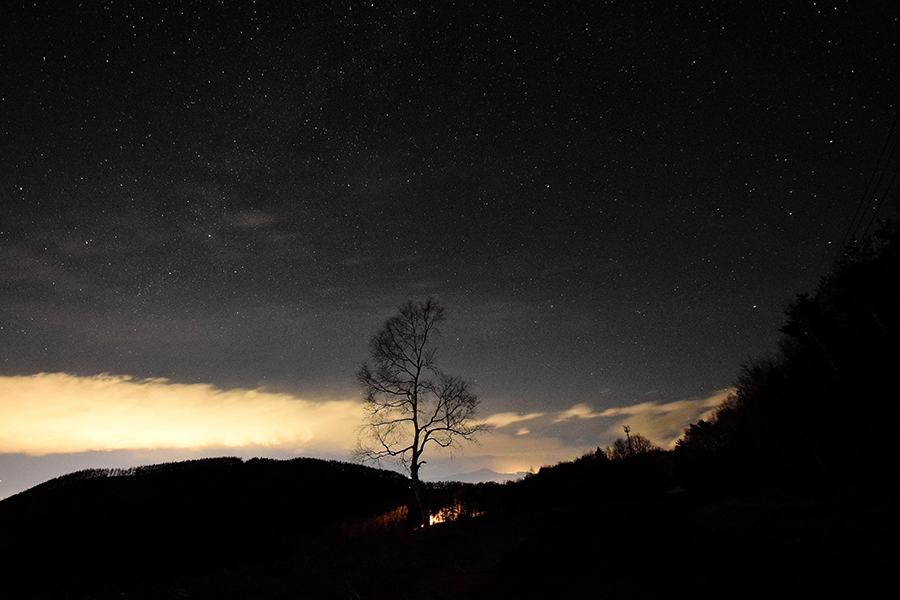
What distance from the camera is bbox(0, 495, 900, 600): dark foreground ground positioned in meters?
7.14

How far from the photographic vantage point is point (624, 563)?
9172mm

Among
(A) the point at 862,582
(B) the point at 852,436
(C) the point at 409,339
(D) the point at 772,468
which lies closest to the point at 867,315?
(B) the point at 852,436

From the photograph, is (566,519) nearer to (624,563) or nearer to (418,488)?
(418,488)

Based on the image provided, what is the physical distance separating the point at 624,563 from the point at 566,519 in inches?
471

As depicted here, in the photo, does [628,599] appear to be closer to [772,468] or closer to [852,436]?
[852,436]

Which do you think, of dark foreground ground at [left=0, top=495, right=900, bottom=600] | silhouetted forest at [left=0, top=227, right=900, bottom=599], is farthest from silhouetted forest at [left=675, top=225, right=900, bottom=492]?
dark foreground ground at [left=0, top=495, right=900, bottom=600]

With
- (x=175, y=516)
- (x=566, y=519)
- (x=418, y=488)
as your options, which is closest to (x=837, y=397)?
(x=566, y=519)

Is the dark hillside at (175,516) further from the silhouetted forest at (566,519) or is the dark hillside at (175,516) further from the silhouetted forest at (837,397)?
the silhouetted forest at (837,397)

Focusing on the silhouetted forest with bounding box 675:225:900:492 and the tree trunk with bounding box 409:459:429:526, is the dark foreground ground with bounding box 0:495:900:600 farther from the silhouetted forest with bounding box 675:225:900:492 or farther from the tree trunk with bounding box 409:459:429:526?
the silhouetted forest with bounding box 675:225:900:492

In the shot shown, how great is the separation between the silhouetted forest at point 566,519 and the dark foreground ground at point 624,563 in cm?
7

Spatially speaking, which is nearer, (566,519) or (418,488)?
(566,519)

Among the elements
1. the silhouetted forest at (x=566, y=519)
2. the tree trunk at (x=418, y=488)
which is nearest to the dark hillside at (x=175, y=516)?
the silhouetted forest at (x=566, y=519)

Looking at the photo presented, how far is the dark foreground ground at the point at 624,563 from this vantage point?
281 inches

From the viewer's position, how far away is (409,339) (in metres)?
22.8
